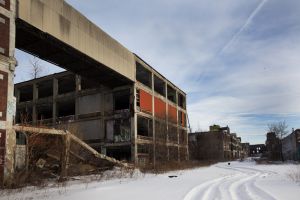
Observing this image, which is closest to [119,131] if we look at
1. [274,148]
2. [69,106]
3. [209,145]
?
[69,106]

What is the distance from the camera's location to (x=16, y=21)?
23.0m

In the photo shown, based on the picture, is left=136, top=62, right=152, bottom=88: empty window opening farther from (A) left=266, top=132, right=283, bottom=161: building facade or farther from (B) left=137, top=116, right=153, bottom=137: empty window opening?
(A) left=266, top=132, right=283, bottom=161: building facade

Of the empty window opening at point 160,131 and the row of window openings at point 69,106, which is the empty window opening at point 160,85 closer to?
the empty window opening at point 160,131

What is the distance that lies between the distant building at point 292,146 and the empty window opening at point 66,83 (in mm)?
49185

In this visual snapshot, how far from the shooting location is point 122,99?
4519 centimetres

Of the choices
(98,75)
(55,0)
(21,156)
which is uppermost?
(55,0)

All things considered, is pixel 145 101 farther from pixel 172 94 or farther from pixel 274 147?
pixel 274 147

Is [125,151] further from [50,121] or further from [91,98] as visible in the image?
[50,121]

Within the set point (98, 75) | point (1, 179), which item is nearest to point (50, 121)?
point (98, 75)

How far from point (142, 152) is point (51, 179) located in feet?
62.9

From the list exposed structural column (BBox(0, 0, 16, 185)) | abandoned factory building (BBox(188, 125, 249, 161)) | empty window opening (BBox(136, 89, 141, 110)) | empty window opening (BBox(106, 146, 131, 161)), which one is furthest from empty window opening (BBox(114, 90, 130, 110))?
abandoned factory building (BBox(188, 125, 249, 161))

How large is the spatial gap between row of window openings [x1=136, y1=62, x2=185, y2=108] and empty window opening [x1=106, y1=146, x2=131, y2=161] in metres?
8.90

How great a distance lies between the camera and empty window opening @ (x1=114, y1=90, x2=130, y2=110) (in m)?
42.1

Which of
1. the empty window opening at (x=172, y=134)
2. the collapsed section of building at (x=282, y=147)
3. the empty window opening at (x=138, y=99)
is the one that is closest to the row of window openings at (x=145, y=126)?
the empty window opening at (x=138, y=99)
